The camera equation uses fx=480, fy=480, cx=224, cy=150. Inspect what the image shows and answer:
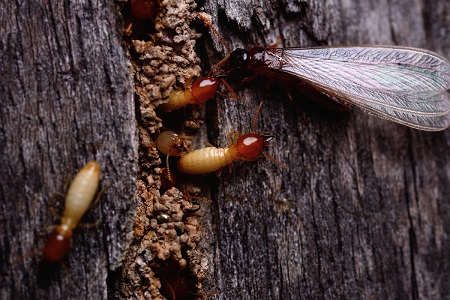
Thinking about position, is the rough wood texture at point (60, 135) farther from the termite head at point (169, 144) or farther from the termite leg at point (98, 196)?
the termite head at point (169, 144)

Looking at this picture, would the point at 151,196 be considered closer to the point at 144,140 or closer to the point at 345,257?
the point at 144,140

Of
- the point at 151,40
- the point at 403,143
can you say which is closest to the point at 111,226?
the point at 151,40

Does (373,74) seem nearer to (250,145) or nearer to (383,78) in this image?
(383,78)

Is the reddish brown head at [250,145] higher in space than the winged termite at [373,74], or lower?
lower

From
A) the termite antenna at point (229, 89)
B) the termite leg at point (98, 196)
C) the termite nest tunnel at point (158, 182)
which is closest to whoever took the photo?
the termite leg at point (98, 196)

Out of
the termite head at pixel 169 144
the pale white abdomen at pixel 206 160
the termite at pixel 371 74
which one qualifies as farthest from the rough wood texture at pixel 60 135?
the termite at pixel 371 74

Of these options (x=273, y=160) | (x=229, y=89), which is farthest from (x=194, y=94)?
(x=273, y=160)
